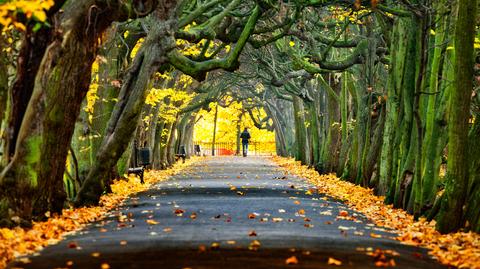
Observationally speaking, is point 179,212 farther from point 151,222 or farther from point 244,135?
point 244,135

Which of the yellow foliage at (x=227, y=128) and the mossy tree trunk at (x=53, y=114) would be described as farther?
the yellow foliage at (x=227, y=128)

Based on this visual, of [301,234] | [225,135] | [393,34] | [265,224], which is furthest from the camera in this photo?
[225,135]

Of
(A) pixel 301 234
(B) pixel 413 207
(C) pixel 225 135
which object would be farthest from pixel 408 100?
(C) pixel 225 135

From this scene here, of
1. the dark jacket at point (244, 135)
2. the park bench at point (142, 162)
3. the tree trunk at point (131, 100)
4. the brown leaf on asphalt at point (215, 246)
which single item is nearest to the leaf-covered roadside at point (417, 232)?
the brown leaf on asphalt at point (215, 246)

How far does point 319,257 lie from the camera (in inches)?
506

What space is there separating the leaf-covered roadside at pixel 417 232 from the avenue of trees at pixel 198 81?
44 centimetres

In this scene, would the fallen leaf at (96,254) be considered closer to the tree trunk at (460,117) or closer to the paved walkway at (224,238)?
the paved walkway at (224,238)

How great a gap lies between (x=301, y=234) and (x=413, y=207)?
6.47m

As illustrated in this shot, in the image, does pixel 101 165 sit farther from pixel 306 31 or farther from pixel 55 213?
pixel 306 31

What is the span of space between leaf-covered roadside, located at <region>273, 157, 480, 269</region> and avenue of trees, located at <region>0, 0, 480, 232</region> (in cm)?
44

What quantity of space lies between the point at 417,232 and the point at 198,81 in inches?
450

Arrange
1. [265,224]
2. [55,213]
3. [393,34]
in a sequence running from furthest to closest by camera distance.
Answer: [393,34], [55,213], [265,224]

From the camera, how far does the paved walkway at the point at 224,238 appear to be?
40.8ft

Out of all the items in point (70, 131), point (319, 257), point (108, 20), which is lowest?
point (319, 257)
